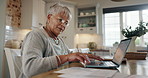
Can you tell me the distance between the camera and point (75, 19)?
4.34m

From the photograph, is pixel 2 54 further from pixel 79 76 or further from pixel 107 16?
pixel 107 16

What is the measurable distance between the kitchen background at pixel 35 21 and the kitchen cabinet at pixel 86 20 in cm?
7

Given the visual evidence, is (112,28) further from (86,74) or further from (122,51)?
(86,74)

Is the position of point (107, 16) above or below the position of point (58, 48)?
above

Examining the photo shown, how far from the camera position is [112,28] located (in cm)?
445

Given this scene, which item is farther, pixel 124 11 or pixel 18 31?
pixel 124 11

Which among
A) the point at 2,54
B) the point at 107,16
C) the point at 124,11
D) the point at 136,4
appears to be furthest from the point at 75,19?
the point at 2,54

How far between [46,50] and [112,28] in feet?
12.4

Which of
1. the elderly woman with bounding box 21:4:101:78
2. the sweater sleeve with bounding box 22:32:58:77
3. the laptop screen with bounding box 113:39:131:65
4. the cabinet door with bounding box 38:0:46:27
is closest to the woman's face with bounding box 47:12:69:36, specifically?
the elderly woman with bounding box 21:4:101:78

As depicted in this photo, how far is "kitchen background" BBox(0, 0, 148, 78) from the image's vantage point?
298 cm

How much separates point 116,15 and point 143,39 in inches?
45.5

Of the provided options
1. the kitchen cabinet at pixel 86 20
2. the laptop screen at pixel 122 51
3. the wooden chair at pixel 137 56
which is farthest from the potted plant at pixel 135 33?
the kitchen cabinet at pixel 86 20

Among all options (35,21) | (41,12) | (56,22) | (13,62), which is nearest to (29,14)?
(35,21)

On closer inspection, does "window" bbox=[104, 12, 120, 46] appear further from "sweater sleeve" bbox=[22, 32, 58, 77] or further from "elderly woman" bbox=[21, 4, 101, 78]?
"sweater sleeve" bbox=[22, 32, 58, 77]
